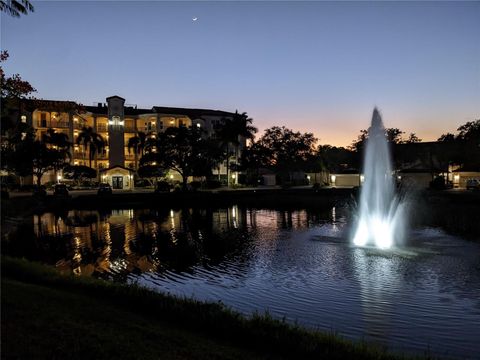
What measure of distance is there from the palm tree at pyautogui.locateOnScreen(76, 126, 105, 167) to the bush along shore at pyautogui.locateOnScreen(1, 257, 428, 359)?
76642 millimetres

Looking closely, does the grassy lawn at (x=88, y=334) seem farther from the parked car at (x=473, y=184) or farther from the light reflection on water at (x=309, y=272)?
the parked car at (x=473, y=184)

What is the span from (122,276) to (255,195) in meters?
52.2

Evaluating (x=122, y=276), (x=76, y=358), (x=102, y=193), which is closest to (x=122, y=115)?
(x=102, y=193)

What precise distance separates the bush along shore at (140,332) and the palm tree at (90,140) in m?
76.6

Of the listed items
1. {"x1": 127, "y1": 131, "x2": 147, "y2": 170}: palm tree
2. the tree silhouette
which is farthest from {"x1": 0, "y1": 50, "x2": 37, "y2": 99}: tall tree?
the tree silhouette

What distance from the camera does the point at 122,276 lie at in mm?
19422

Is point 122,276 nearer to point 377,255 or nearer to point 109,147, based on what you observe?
point 377,255

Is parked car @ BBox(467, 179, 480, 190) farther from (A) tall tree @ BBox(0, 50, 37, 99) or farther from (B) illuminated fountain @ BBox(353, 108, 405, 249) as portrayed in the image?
(A) tall tree @ BBox(0, 50, 37, 99)

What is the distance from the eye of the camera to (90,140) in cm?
8588

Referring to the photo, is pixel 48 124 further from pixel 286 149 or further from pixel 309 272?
pixel 309 272

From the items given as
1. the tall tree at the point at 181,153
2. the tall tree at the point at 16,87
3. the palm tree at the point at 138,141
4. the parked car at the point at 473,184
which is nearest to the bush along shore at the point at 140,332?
the tall tree at the point at 16,87

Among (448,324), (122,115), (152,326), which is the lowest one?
(448,324)

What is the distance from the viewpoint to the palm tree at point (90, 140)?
279ft

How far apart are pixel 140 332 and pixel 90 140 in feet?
268
